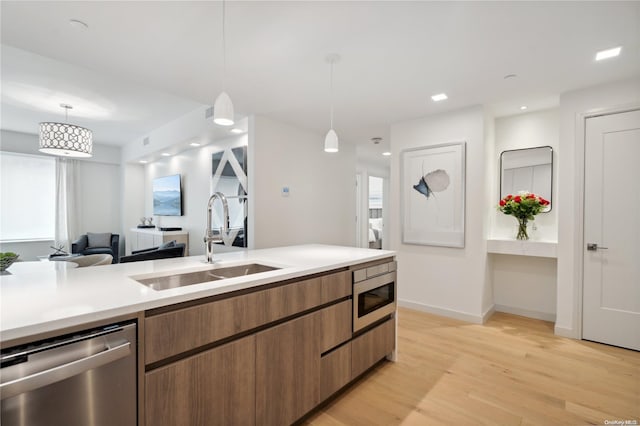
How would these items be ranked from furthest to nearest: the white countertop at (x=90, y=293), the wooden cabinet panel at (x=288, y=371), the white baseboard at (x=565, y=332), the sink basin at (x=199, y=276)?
the white baseboard at (x=565, y=332) < the sink basin at (x=199, y=276) < the wooden cabinet panel at (x=288, y=371) < the white countertop at (x=90, y=293)

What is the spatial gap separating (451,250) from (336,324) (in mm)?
2268

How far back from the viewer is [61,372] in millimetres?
895

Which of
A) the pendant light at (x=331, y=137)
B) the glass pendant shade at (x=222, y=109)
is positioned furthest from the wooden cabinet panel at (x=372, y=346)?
the glass pendant shade at (x=222, y=109)

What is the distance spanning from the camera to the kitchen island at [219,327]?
1.09m

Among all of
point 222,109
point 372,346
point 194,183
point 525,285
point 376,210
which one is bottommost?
point 372,346

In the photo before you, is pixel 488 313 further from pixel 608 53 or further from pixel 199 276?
pixel 199 276

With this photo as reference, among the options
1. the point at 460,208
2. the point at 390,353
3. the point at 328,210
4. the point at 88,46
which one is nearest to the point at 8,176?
the point at 88,46

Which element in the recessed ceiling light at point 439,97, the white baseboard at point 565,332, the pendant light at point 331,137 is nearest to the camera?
the pendant light at point 331,137

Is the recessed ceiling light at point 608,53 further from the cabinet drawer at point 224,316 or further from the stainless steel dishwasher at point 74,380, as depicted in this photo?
the stainless steel dishwasher at point 74,380

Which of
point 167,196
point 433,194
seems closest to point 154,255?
point 167,196

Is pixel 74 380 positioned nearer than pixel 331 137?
Yes

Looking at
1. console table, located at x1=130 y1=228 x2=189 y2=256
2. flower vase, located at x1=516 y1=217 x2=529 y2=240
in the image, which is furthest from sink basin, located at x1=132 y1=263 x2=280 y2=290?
console table, located at x1=130 y1=228 x2=189 y2=256

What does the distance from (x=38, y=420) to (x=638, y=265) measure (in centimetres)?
419

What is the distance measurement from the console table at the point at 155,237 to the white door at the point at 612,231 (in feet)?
17.9
